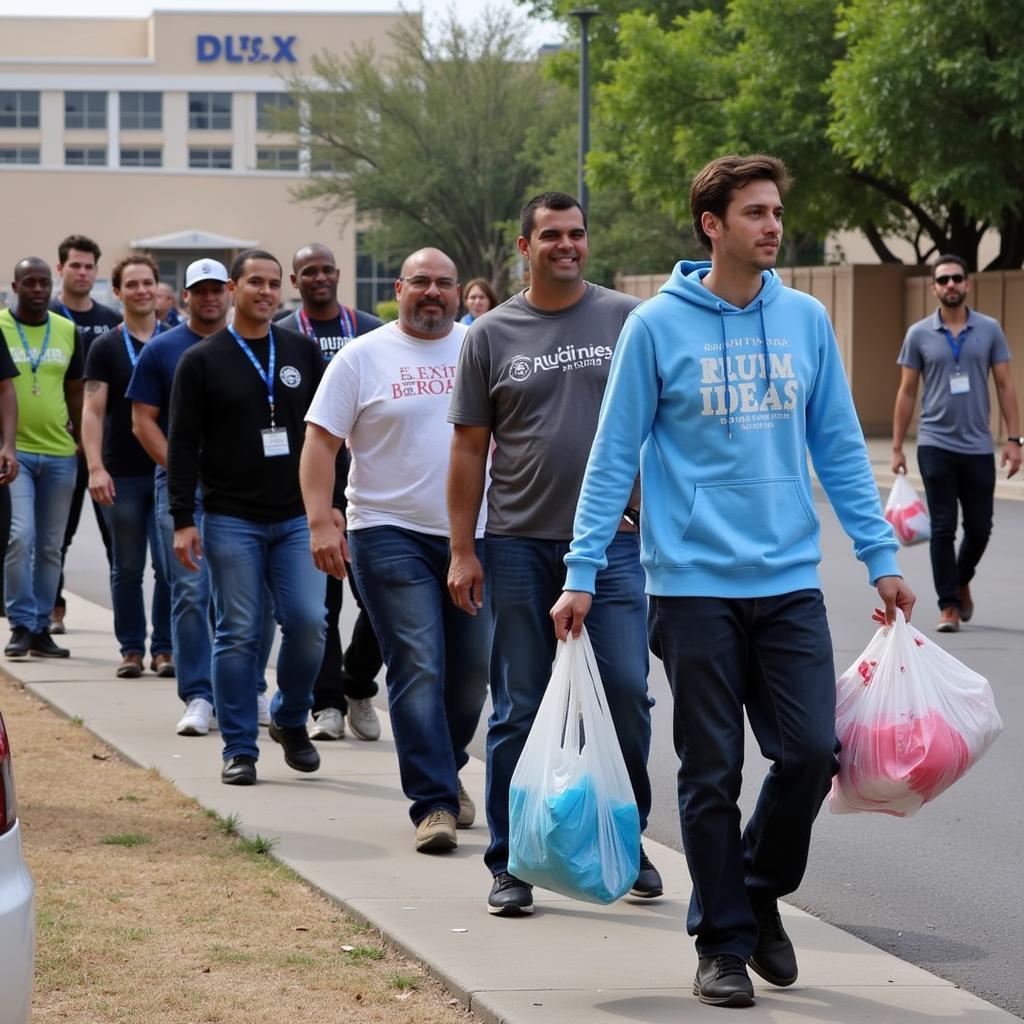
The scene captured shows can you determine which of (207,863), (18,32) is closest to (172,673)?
(207,863)

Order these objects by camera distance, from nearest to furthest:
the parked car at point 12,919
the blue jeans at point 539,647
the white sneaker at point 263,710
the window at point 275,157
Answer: the parked car at point 12,919
the blue jeans at point 539,647
the white sneaker at point 263,710
the window at point 275,157

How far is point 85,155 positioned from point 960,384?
105m

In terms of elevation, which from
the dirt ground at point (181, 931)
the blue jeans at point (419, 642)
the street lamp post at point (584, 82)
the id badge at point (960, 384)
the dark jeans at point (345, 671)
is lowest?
the dirt ground at point (181, 931)

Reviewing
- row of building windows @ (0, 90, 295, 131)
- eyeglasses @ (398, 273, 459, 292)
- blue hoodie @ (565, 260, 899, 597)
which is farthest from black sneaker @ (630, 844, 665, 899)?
row of building windows @ (0, 90, 295, 131)

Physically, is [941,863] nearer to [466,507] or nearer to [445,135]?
[466,507]

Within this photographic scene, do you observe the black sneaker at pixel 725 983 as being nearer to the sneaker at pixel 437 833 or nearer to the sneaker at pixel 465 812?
the sneaker at pixel 437 833

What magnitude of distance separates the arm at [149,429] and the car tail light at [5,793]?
4809 mm

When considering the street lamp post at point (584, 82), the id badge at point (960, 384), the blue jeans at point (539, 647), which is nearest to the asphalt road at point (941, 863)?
the blue jeans at point (539, 647)

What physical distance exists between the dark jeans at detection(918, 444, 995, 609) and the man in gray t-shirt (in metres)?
6.26

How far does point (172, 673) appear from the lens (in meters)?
10.4

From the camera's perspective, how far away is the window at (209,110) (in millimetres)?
109125

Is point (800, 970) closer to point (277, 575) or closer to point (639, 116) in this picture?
point (277, 575)

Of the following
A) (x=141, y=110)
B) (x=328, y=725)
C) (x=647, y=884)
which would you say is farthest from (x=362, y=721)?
(x=141, y=110)

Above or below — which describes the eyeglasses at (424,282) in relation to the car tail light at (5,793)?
above
